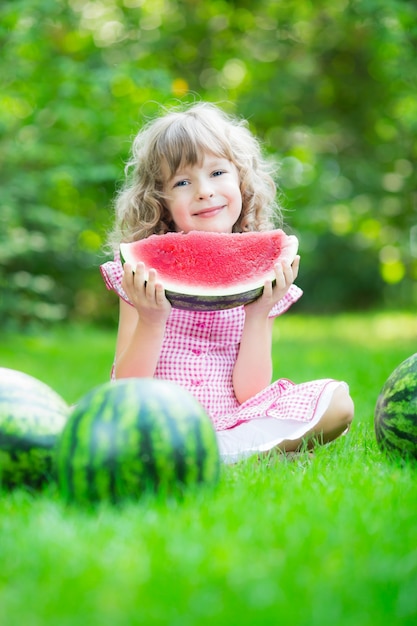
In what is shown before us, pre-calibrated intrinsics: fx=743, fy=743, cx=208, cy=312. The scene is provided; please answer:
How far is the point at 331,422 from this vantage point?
11.3 feet

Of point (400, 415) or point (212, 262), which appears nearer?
point (400, 415)

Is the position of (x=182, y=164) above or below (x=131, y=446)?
above

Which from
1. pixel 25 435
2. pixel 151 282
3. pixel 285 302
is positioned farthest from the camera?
pixel 285 302

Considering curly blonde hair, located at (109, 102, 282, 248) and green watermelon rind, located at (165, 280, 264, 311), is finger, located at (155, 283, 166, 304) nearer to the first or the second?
green watermelon rind, located at (165, 280, 264, 311)

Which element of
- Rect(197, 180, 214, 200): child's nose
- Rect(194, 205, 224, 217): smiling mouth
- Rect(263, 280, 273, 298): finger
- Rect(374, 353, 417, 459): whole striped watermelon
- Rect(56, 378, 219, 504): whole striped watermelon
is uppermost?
Rect(197, 180, 214, 200): child's nose

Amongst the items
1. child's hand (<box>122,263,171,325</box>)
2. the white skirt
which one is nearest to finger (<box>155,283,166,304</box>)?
child's hand (<box>122,263,171,325</box>)

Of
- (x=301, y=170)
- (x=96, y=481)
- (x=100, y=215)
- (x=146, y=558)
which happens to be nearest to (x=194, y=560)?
(x=146, y=558)

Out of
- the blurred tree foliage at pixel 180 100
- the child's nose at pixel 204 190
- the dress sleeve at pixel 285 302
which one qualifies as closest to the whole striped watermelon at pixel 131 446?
the child's nose at pixel 204 190

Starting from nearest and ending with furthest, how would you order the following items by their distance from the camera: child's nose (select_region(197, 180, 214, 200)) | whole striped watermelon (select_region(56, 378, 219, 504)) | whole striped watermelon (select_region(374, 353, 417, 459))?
whole striped watermelon (select_region(56, 378, 219, 504)) → whole striped watermelon (select_region(374, 353, 417, 459)) → child's nose (select_region(197, 180, 214, 200))

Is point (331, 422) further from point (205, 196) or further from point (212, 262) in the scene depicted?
point (205, 196)

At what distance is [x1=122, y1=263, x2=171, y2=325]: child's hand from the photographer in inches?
130

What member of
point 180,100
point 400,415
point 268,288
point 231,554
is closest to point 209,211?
point 268,288

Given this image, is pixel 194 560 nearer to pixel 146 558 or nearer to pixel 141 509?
pixel 146 558

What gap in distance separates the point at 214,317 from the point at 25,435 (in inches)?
63.7
